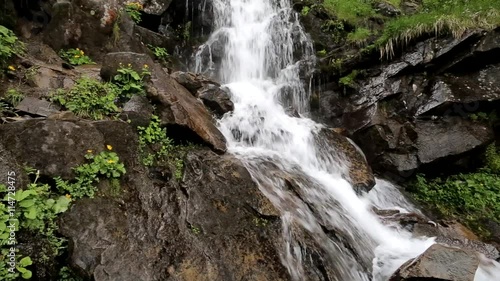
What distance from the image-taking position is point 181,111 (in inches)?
221

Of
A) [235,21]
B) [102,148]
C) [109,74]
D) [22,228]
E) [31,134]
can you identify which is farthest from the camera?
[235,21]

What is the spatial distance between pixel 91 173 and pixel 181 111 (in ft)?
6.43

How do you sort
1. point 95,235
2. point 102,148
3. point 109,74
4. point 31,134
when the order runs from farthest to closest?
point 109,74
point 102,148
point 31,134
point 95,235

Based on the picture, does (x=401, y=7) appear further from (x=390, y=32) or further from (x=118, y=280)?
(x=118, y=280)

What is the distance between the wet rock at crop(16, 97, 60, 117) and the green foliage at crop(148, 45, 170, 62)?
454 centimetres

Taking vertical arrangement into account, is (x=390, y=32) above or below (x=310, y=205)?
above

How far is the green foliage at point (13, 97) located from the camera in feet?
14.9

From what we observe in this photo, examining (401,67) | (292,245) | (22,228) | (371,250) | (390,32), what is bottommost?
(371,250)

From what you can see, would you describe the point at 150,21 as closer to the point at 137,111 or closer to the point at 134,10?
the point at 134,10

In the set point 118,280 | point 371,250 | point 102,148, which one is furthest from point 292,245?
point 102,148

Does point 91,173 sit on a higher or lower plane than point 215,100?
lower

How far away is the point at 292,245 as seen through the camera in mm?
4348

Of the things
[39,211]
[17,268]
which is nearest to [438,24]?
[39,211]

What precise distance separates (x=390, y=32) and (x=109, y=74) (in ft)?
23.4
